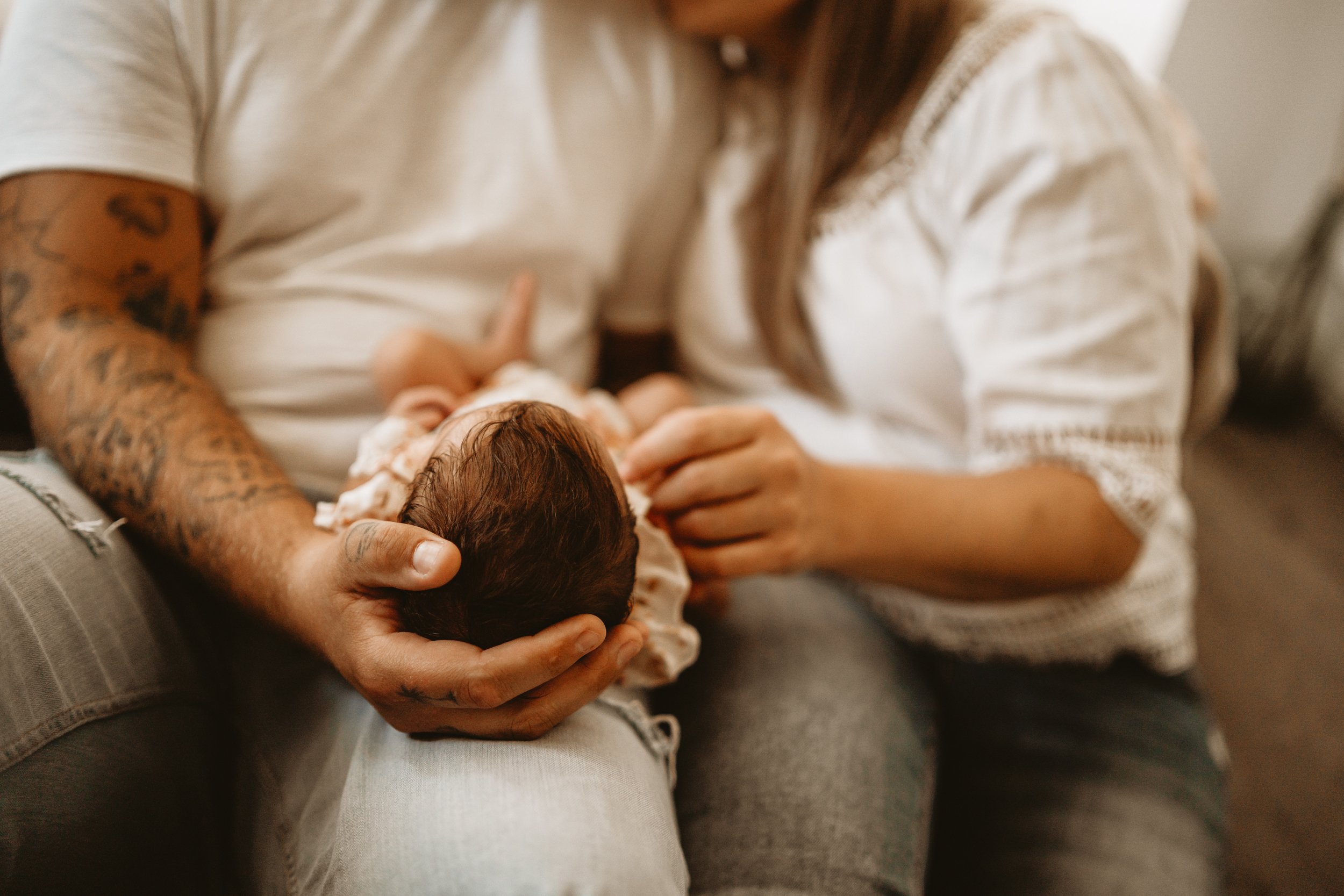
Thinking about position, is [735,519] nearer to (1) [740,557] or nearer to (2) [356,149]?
(1) [740,557]

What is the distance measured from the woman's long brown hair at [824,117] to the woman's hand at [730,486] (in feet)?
1.05

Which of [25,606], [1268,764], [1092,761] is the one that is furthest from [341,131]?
[1268,764]

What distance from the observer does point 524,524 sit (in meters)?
0.57

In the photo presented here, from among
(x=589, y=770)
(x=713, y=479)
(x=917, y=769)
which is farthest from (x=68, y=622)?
(x=917, y=769)

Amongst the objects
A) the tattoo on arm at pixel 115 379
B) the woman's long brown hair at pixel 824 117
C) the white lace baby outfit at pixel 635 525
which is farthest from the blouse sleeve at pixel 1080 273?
the tattoo on arm at pixel 115 379

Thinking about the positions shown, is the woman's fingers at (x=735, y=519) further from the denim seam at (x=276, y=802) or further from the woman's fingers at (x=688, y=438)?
the denim seam at (x=276, y=802)

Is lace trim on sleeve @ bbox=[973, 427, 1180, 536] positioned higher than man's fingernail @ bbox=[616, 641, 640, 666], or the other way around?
lace trim on sleeve @ bbox=[973, 427, 1180, 536]

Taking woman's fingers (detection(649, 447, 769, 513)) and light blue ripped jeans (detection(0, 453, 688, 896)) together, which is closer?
light blue ripped jeans (detection(0, 453, 688, 896))

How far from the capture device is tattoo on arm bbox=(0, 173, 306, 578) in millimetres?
683

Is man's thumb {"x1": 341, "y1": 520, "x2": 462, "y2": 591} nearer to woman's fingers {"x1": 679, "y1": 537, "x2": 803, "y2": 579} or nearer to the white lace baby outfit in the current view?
the white lace baby outfit

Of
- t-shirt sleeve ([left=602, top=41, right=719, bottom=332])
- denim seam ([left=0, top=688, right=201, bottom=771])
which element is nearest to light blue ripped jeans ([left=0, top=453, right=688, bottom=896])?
denim seam ([left=0, top=688, right=201, bottom=771])

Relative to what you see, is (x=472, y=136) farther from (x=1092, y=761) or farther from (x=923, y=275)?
(x=1092, y=761)

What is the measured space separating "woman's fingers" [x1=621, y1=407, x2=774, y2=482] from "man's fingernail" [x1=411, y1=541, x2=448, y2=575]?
0.23m

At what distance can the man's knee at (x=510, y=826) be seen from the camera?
0.50 m
